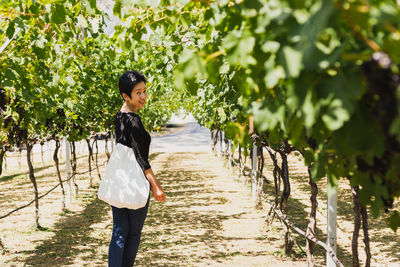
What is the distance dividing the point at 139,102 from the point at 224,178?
9249 mm

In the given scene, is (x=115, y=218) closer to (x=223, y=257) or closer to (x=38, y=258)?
(x=223, y=257)

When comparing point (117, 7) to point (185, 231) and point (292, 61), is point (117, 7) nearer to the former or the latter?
point (292, 61)

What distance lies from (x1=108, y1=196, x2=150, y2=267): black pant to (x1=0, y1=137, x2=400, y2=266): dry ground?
61.2 inches

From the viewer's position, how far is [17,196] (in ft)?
31.7

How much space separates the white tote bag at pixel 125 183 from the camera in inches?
110

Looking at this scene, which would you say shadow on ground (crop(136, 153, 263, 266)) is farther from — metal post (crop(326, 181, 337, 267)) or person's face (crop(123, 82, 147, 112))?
person's face (crop(123, 82, 147, 112))

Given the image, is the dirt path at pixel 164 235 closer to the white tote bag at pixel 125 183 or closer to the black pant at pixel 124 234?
the black pant at pixel 124 234

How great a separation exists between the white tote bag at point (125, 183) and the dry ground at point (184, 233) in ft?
6.27

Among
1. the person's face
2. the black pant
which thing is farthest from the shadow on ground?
the person's face

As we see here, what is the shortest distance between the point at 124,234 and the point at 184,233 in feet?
9.88

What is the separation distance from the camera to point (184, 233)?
5.85 m

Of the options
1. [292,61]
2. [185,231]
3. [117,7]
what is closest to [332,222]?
[117,7]

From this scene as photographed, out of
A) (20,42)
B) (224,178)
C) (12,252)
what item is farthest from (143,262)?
(224,178)

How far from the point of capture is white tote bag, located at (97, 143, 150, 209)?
2799 mm
